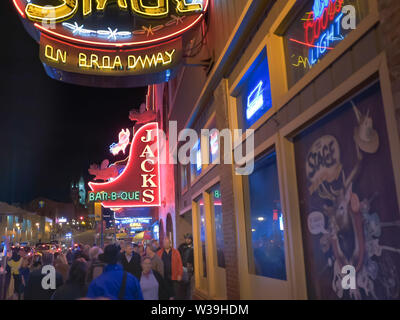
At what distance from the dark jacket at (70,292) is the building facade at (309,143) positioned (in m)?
2.68

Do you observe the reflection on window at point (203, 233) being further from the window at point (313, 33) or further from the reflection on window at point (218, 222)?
the window at point (313, 33)

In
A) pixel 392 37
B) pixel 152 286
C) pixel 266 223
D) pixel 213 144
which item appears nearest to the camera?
pixel 392 37

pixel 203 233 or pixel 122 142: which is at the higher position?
pixel 122 142

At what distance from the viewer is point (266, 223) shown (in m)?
6.48

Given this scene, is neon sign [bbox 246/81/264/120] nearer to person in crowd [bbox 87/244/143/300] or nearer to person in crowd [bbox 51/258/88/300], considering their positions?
person in crowd [bbox 87/244/143/300]

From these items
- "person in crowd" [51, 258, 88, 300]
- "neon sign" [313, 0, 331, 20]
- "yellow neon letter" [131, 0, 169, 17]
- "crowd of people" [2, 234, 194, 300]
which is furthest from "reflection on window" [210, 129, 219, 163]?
"person in crowd" [51, 258, 88, 300]

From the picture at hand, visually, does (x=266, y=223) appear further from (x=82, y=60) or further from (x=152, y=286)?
(x=82, y=60)

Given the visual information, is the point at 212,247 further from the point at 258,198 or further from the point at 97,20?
the point at 97,20

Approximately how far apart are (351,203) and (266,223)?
2.59 m

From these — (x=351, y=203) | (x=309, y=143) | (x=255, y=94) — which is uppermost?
(x=255, y=94)

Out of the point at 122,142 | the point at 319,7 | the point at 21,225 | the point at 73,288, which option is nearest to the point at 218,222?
the point at 73,288

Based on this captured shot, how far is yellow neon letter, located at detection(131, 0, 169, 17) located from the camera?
330 inches

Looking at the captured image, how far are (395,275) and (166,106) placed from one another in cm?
1790
